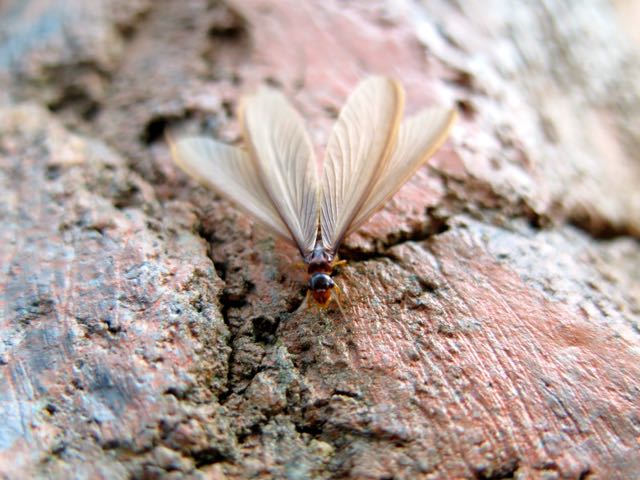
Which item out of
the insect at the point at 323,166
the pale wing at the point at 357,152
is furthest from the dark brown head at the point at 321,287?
the pale wing at the point at 357,152

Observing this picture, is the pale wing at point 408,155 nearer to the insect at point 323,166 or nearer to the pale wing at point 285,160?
the insect at point 323,166

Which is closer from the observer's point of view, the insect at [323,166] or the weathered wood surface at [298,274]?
the weathered wood surface at [298,274]

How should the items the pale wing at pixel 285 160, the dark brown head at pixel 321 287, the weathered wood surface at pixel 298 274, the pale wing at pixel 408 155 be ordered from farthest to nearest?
the pale wing at pixel 285 160
the pale wing at pixel 408 155
the dark brown head at pixel 321 287
the weathered wood surface at pixel 298 274

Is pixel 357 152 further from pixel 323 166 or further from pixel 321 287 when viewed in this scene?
pixel 321 287

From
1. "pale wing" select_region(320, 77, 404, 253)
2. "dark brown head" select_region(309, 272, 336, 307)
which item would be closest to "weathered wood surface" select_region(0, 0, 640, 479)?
"dark brown head" select_region(309, 272, 336, 307)

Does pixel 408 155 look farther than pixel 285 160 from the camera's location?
No

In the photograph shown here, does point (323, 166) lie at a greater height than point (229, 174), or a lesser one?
greater

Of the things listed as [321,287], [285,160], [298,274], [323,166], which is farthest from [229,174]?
[321,287]
